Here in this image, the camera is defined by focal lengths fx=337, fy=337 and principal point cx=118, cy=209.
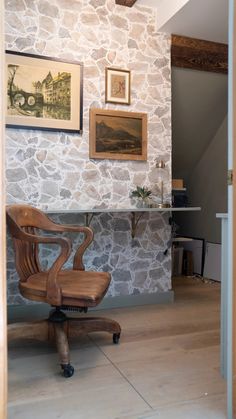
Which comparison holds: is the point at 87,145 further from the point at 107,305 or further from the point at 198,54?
the point at 198,54

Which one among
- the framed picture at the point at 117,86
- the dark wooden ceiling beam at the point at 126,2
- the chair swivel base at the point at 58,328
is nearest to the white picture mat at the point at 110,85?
the framed picture at the point at 117,86

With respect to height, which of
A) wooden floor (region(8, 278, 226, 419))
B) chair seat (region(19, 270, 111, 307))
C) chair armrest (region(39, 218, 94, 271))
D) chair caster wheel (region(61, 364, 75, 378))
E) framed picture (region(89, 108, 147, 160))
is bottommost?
wooden floor (region(8, 278, 226, 419))

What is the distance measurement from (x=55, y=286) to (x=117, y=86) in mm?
1942

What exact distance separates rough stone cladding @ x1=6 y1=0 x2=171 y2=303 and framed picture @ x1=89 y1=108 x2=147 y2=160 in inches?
2.3

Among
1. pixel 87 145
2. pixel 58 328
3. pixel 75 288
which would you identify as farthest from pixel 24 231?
pixel 87 145

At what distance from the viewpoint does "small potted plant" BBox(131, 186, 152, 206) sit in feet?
9.98

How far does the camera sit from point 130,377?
1.75 meters

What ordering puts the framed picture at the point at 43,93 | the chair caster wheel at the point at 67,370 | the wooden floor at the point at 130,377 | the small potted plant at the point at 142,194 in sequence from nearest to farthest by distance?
the wooden floor at the point at 130,377, the chair caster wheel at the point at 67,370, the framed picture at the point at 43,93, the small potted plant at the point at 142,194

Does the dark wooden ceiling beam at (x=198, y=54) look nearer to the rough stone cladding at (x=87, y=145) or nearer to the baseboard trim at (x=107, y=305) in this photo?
the rough stone cladding at (x=87, y=145)

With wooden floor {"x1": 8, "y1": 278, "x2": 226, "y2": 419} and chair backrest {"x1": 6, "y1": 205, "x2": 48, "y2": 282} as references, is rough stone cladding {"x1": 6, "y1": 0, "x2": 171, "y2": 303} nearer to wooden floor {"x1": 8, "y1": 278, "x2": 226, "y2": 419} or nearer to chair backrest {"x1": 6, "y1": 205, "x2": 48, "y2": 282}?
chair backrest {"x1": 6, "y1": 205, "x2": 48, "y2": 282}

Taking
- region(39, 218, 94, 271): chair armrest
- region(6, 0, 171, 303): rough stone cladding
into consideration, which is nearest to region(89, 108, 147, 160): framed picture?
region(6, 0, 171, 303): rough stone cladding

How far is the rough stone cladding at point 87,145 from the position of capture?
2721mm

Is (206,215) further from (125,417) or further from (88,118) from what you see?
(125,417)

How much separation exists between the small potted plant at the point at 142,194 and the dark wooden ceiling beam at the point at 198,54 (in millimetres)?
1301
